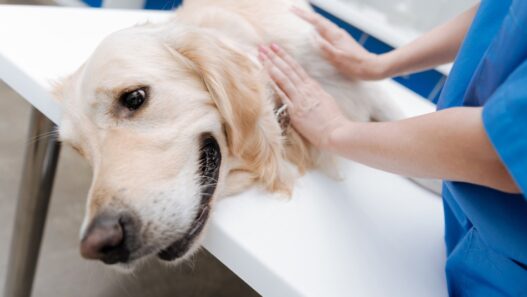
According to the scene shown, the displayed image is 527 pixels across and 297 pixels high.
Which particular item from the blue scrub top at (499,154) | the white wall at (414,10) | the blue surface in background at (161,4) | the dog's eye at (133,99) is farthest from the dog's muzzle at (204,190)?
the blue surface in background at (161,4)

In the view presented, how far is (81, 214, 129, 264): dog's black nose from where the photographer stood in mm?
658

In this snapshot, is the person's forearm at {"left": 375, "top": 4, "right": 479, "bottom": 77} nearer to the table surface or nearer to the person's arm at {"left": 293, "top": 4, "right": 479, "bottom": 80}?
the person's arm at {"left": 293, "top": 4, "right": 479, "bottom": 80}

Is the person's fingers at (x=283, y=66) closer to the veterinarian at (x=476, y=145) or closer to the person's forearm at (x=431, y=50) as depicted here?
the veterinarian at (x=476, y=145)

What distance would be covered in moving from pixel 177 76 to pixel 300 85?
292 mm

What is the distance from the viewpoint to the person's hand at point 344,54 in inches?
45.5

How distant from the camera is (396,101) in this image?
134 centimetres

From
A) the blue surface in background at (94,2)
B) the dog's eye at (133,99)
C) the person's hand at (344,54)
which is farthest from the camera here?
the blue surface in background at (94,2)

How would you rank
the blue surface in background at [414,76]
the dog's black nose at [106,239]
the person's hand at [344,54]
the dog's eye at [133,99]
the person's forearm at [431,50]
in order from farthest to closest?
the blue surface in background at [414,76]
the person's hand at [344,54]
the person's forearm at [431,50]
the dog's eye at [133,99]
the dog's black nose at [106,239]

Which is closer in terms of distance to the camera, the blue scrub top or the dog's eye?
the blue scrub top

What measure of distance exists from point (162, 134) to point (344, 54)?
22.5 inches

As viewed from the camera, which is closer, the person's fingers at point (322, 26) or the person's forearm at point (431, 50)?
the person's forearm at point (431, 50)

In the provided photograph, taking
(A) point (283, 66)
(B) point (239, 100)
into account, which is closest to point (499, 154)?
(B) point (239, 100)

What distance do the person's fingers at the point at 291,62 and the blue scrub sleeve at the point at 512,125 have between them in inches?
22.6

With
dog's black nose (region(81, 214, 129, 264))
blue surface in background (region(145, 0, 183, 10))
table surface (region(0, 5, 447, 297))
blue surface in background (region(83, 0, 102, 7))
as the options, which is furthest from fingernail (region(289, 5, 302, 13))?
blue surface in background (region(83, 0, 102, 7))
